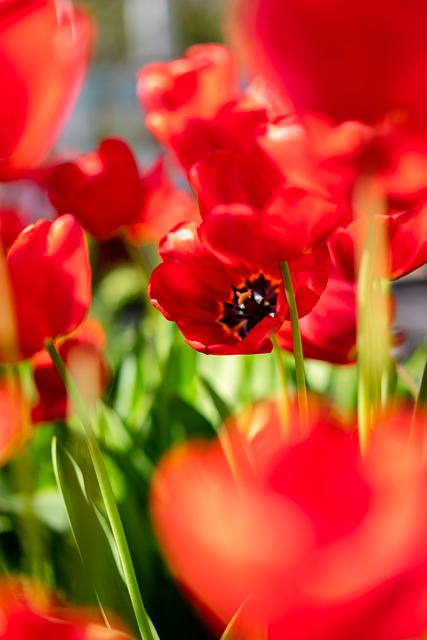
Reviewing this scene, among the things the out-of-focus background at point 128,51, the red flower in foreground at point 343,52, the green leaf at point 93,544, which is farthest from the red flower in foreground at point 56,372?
the out-of-focus background at point 128,51

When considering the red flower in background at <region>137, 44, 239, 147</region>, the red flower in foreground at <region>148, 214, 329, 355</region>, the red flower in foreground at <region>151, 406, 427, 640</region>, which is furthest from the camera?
the red flower in background at <region>137, 44, 239, 147</region>

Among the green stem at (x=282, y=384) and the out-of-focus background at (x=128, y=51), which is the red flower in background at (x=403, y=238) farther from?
the out-of-focus background at (x=128, y=51)

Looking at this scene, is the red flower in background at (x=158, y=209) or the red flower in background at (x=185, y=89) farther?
the red flower in background at (x=158, y=209)

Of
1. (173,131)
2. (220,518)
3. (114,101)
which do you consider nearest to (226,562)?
(220,518)

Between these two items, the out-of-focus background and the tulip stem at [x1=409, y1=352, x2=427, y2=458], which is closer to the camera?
the tulip stem at [x1=409, y1=352, x2=427, y2=458]

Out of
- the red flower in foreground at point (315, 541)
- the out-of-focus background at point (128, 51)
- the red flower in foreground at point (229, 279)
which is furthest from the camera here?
the out-of-focus background at point (128, 51)

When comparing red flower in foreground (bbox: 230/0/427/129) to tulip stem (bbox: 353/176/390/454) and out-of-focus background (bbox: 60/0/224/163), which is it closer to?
tulip stem (bbox: 353/176/390/454)

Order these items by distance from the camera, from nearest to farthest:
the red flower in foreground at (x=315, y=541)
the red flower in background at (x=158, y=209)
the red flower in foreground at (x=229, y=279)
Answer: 1. the red flower in foreground at (x=315, y=541)
2. the red flower in foreground at (x=229, y=279)
3. the red flower in background at (x=158, y=209)

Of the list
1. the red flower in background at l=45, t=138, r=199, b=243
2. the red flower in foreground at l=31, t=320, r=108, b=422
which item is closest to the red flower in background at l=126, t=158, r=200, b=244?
the red flower in background at l=45, t=138, r=199, b=243
